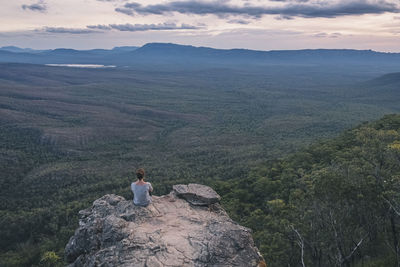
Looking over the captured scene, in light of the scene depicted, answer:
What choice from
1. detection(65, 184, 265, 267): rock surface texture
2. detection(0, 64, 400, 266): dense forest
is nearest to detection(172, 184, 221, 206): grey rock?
detection(65, 184, 265, 267): rock surface texture

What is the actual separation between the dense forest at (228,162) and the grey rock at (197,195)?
15.0 feet

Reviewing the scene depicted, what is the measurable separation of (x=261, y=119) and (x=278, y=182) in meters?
106

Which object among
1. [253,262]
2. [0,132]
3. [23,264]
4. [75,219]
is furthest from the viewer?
[0,132]

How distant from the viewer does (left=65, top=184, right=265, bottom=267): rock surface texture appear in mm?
11859

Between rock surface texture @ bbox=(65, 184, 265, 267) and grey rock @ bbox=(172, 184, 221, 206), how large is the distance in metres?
0.09

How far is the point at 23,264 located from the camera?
34.3m

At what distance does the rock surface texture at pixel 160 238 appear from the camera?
1186cm

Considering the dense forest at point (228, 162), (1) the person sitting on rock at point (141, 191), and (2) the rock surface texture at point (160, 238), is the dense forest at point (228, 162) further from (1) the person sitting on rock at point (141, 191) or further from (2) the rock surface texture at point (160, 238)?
(1) the person sitting on rock at point (141, 191)

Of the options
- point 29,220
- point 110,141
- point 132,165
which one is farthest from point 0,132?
point 29,220

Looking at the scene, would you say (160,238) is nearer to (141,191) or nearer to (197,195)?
(141,191)

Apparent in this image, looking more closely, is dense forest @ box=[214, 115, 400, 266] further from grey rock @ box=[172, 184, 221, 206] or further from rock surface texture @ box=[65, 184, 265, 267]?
rock surface texture @ box=[65, 184, 265, 267]

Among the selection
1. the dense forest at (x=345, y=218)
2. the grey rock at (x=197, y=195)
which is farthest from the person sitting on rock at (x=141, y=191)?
the dense forest at (x=345, y=218)

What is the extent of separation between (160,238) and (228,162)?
6022cm

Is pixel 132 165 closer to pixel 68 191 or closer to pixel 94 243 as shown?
pixel 68 191
